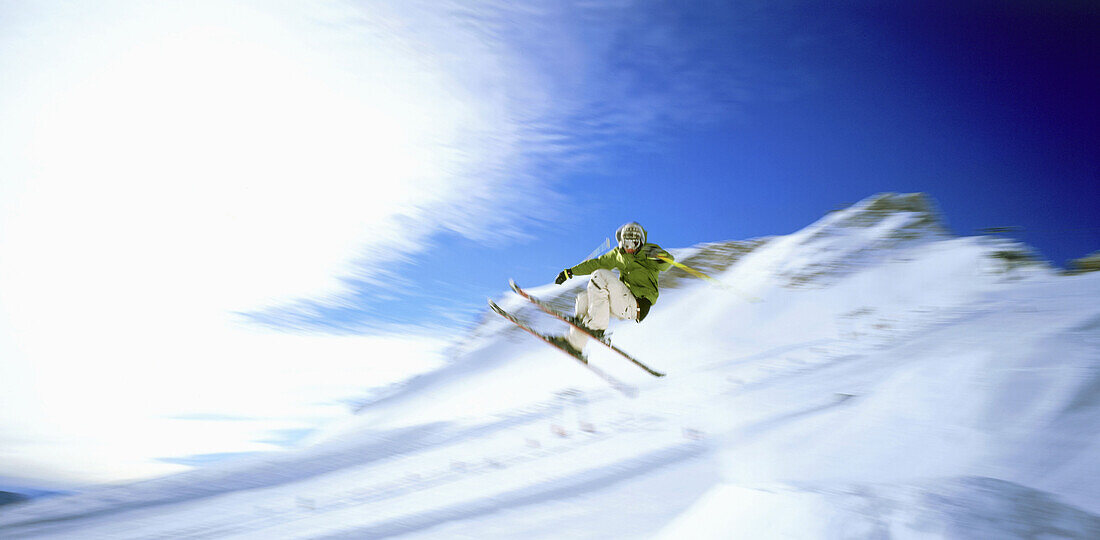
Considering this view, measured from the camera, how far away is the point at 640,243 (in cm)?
421

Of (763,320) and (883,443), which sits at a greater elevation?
(763,320)

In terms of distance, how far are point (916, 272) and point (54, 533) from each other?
22.4ft

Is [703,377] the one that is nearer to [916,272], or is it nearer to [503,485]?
[503,485]

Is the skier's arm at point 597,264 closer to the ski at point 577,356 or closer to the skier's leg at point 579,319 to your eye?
the skier's leg at point 579,319

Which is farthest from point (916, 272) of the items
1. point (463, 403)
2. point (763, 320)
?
point (463, 403)

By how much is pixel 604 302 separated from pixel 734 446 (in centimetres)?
136

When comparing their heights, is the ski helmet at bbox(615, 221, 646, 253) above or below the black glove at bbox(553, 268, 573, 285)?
above

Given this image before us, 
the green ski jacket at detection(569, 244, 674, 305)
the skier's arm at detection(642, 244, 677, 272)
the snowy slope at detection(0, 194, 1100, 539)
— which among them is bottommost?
the snowy slope at detection(0, 194, 1100, 539)

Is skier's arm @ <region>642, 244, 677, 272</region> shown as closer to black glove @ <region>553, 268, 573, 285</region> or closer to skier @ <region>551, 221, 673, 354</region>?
skier @ <region>551, 221, 673, 354</region>

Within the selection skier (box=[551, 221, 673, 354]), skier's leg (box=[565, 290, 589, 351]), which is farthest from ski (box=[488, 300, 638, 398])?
skier (box=[551, 221, 673, 354])

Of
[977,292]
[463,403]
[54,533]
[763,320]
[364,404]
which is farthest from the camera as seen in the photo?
[763,320]

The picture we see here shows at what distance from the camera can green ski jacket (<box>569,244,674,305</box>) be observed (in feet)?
13.8

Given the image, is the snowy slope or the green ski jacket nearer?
the snowy slope

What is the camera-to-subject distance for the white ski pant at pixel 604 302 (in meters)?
4.21
